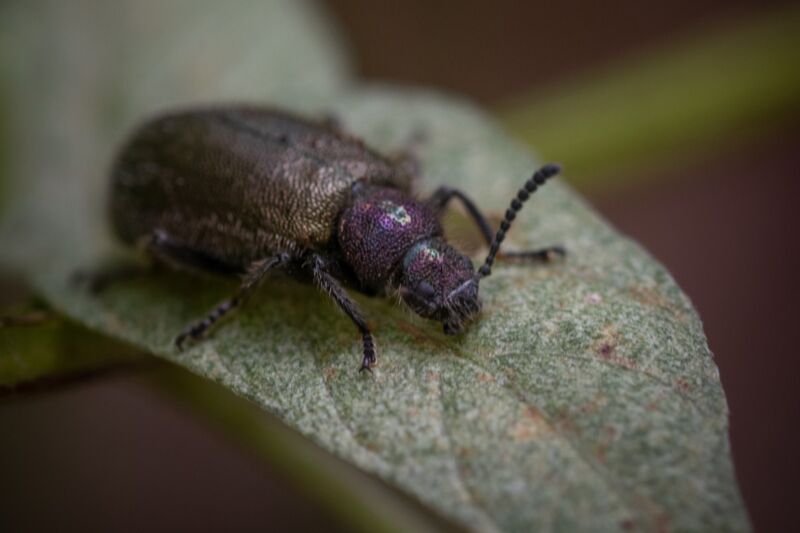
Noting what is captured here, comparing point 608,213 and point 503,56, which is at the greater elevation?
point 503,56

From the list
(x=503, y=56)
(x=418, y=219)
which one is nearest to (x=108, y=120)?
(x=418, y=219)

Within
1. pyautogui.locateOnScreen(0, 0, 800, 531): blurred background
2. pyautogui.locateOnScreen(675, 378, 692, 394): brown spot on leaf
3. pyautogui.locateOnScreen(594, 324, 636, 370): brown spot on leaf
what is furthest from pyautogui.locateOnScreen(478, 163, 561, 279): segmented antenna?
pyautogui.locateOnScreen(0, 0, 800, 531): blurred background

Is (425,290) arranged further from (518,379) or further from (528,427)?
(528,427)

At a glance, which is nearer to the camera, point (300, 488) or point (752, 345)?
point (300, 488)

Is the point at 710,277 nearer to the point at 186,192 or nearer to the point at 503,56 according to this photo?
the point at 503,56

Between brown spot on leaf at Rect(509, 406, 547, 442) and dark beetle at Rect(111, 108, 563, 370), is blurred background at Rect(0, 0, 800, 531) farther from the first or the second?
brown spot on leaf at Rect(509, 406, 547, 442)

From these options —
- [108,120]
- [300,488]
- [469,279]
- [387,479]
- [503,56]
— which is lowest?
[300,488]
